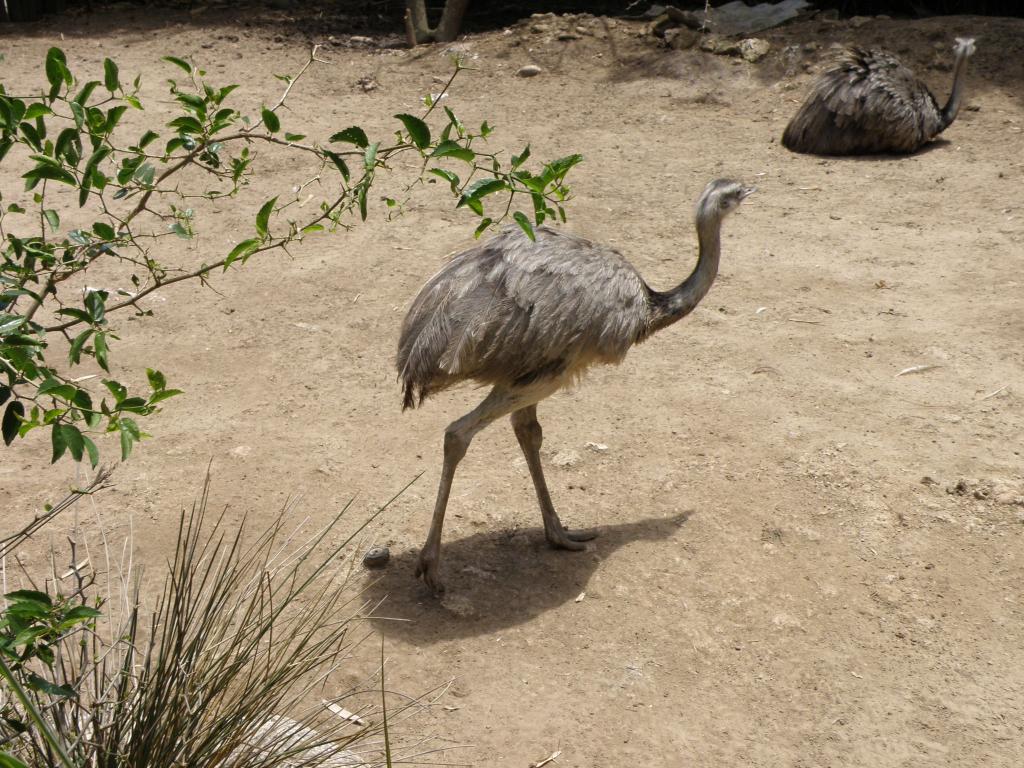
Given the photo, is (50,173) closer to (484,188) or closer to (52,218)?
(52,218)

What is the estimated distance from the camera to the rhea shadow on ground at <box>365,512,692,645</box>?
3.90 m

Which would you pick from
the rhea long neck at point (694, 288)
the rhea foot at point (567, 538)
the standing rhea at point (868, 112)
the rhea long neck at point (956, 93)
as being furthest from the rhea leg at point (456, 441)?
the rhea long neck at point (956, 93)

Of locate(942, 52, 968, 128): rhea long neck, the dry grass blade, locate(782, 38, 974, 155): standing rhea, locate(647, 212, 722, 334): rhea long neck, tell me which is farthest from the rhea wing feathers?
locate(942, 52, 968, 128): rhea long neck

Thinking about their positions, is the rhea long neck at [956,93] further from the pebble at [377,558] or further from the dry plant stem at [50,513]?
the dry plant stem at [50,513]

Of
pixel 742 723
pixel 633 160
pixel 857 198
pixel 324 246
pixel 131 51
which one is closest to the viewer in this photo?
pixel 742 723

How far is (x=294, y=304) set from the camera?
608cm

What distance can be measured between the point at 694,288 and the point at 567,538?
1067 mm

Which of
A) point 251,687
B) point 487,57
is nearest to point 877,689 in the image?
point 251,687

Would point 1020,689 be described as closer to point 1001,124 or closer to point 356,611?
point 356,611

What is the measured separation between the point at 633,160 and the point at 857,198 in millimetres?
1549

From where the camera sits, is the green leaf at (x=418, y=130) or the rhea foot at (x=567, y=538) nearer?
the green leaf at (x=418, y=130)

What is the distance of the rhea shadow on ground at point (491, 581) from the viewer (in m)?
3.90

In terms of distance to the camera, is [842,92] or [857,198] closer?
[857,198]

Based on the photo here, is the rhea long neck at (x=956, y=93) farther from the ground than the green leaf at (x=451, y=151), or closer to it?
closer to it
